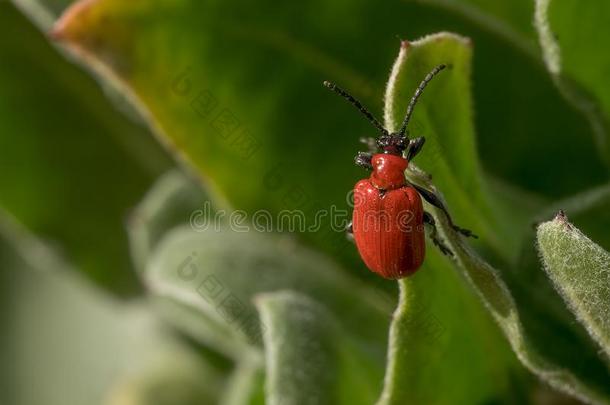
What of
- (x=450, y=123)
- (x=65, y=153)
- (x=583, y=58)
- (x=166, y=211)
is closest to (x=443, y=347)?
(x=450, y=123)

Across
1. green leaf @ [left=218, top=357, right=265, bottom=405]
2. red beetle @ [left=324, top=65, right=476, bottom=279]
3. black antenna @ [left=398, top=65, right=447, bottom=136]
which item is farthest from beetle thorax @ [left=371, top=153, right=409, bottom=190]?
black antenna @ [left=398, top=65, right=447, bottom=136]

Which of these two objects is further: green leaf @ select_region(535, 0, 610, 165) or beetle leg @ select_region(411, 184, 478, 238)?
green leaf @ select_region(535, 0, 610, 165)

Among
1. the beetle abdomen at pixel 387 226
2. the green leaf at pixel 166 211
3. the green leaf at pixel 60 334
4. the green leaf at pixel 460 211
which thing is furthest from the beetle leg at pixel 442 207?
the green leaf at pixel 60 334

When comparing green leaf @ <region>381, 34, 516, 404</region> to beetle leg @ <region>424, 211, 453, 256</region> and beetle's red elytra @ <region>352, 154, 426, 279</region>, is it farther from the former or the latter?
beetle's red elytra @ <region>352, 154, 426, 279</region>

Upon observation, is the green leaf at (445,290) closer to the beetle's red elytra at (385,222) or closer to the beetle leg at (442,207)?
the beetle leg at (442,207)

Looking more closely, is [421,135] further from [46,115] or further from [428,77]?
[46,115]

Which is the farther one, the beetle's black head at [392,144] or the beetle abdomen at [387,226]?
the beetle's black head at [392,144]
